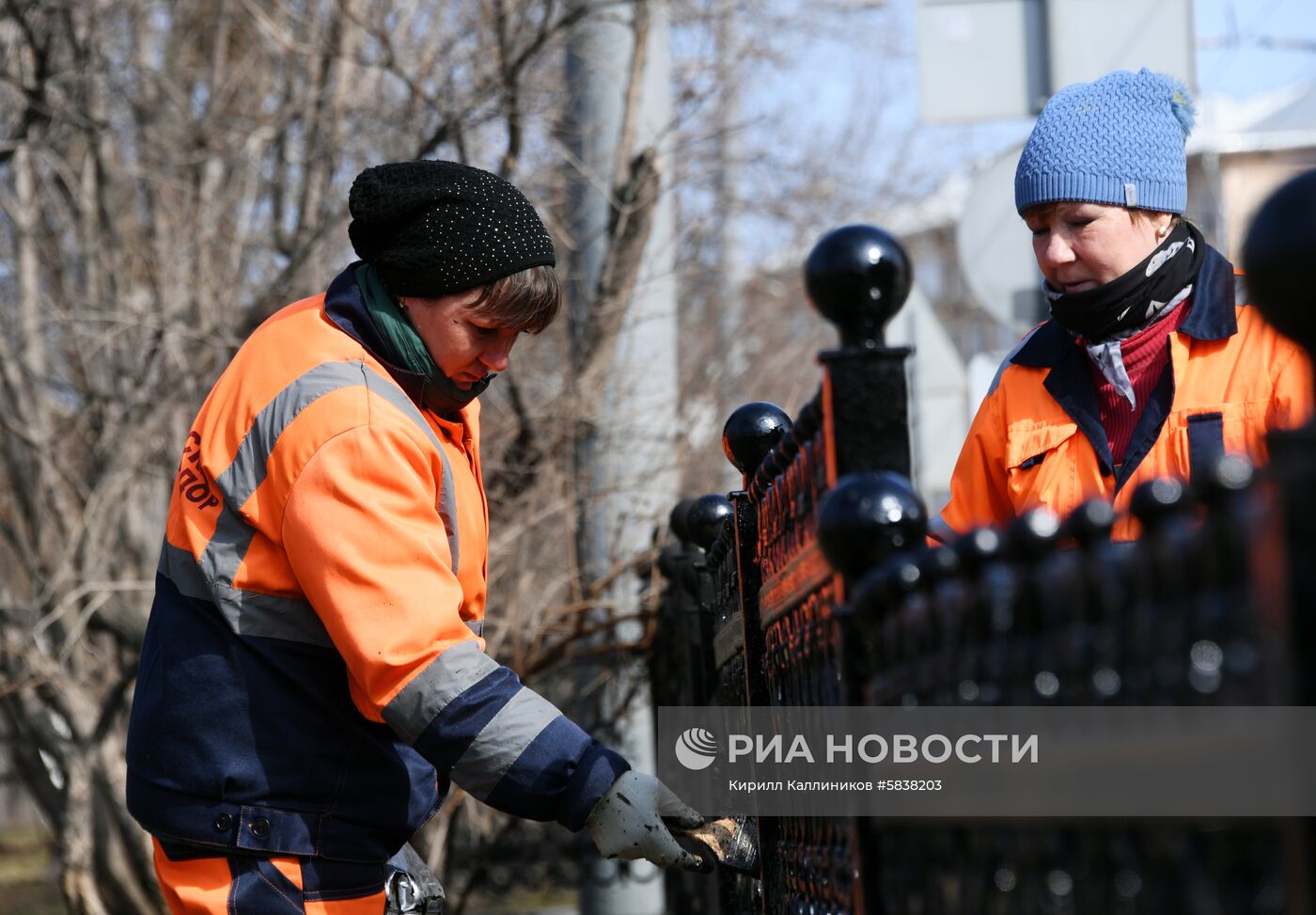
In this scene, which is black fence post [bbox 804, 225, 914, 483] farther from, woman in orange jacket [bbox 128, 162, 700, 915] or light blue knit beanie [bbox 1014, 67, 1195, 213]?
light blue knit beanie [bbox 1014, 67, 1195, 213]

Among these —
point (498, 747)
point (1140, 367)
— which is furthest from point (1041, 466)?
point (498, 747)

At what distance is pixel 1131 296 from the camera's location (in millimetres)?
2635

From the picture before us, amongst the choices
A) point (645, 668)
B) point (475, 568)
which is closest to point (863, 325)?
point (475, 568)

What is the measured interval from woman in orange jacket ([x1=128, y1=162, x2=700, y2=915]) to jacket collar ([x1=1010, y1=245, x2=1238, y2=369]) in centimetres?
97

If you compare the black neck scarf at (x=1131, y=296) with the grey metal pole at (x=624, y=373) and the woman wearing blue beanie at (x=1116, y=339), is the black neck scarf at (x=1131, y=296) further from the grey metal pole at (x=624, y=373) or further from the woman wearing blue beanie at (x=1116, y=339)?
the grey metal pole at (x=624, y=373)

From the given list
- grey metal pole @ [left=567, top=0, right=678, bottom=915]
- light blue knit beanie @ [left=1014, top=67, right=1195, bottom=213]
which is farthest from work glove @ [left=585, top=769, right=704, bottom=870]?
grey metal pole @ [left=567, top=0, right=678, bottom=915]

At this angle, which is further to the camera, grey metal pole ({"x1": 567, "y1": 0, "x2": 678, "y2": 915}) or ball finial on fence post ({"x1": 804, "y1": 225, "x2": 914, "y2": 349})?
grey metal pole ({"x1": 567, "y1": 0, "x2": 678, "y2": 915})

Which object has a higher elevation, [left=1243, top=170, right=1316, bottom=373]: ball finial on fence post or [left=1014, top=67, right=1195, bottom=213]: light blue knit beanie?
[left=1014, top=67, right=1195, bottom=213]: light blue knit beanie

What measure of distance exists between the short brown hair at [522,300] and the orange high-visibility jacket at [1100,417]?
2.64ft

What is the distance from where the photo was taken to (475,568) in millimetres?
2748

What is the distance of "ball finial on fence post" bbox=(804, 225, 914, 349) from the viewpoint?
5.42 feet

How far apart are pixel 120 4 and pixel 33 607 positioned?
2276 millimetres

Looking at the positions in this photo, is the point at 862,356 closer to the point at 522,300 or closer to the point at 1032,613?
the point at 1032,613

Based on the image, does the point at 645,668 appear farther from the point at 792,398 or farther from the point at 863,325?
the point at 863,325
